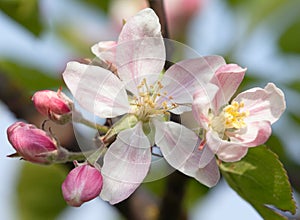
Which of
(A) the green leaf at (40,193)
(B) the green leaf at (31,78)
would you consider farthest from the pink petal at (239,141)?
(A) the green leaf at (40,193)

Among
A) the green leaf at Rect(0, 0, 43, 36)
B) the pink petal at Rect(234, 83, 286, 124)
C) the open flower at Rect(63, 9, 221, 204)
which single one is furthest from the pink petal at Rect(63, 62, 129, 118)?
the green leaf at Rect(0, 0, 43, 36)


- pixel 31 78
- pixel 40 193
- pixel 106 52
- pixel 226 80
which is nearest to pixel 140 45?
pixel 106 52

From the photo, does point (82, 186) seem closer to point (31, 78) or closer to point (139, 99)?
point (139, 99)

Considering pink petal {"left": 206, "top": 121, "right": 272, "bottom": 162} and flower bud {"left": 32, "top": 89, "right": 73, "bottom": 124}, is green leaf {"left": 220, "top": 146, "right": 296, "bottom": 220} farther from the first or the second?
flower bud {"left": 32, "top": 89, "right": 73, "bottom": 124}

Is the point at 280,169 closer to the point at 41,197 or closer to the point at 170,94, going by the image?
the point at 170,94

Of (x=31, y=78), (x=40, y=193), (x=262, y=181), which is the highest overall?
(x=262, y=181)

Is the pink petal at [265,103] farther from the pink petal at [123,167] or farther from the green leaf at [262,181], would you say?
the pink petal at [123,167]

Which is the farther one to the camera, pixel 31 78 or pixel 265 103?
pixel 31 78
